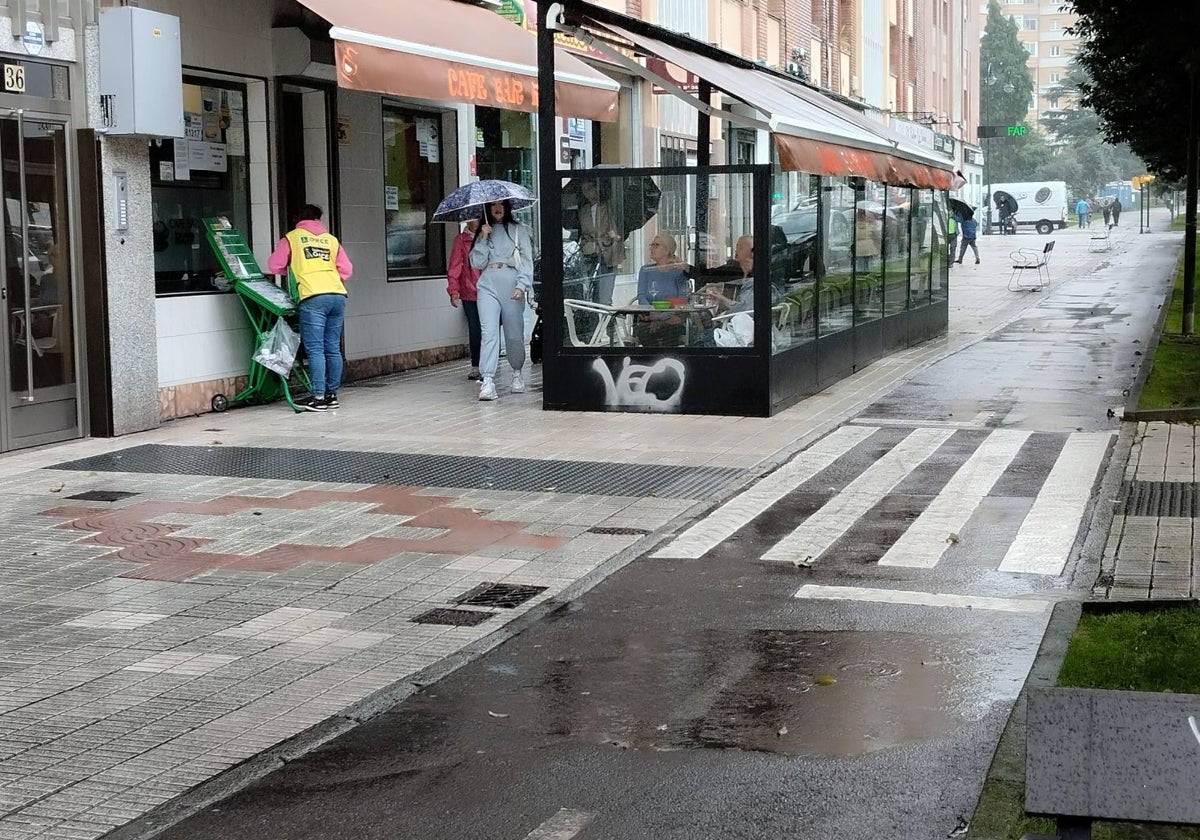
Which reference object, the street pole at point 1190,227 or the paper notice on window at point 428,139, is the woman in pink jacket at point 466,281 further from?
the street pole at point 1190,227

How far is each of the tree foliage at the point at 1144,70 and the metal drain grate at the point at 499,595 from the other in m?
3.76

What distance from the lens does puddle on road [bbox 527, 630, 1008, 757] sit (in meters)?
5.22

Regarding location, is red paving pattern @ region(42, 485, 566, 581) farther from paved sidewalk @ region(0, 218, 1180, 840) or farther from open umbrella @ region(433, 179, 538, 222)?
open umbrella @ region(433, 179, 538, 222)

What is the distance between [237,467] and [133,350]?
206cm

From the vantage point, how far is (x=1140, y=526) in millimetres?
8492

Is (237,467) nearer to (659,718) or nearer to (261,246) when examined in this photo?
(261,246)

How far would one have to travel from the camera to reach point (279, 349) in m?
13.6

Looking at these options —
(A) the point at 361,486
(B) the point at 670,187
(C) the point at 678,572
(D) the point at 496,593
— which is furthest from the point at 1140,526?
(B) the point at 670,187

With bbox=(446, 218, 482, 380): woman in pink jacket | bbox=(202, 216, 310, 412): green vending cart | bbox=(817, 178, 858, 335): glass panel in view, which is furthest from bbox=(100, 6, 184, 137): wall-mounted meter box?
bbox=(817, 178, 858, 335): glass panel

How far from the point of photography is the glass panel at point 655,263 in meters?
13.0

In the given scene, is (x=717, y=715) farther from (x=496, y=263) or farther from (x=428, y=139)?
(x=428, y=139)

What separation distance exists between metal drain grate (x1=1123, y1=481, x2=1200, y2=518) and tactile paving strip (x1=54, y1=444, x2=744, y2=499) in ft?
7.98

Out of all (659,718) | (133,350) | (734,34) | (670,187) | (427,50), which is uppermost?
(734,34)

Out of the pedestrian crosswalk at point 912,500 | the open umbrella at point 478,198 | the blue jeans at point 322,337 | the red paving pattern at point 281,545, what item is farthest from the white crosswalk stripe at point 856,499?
the blue jeans at point 322,337
